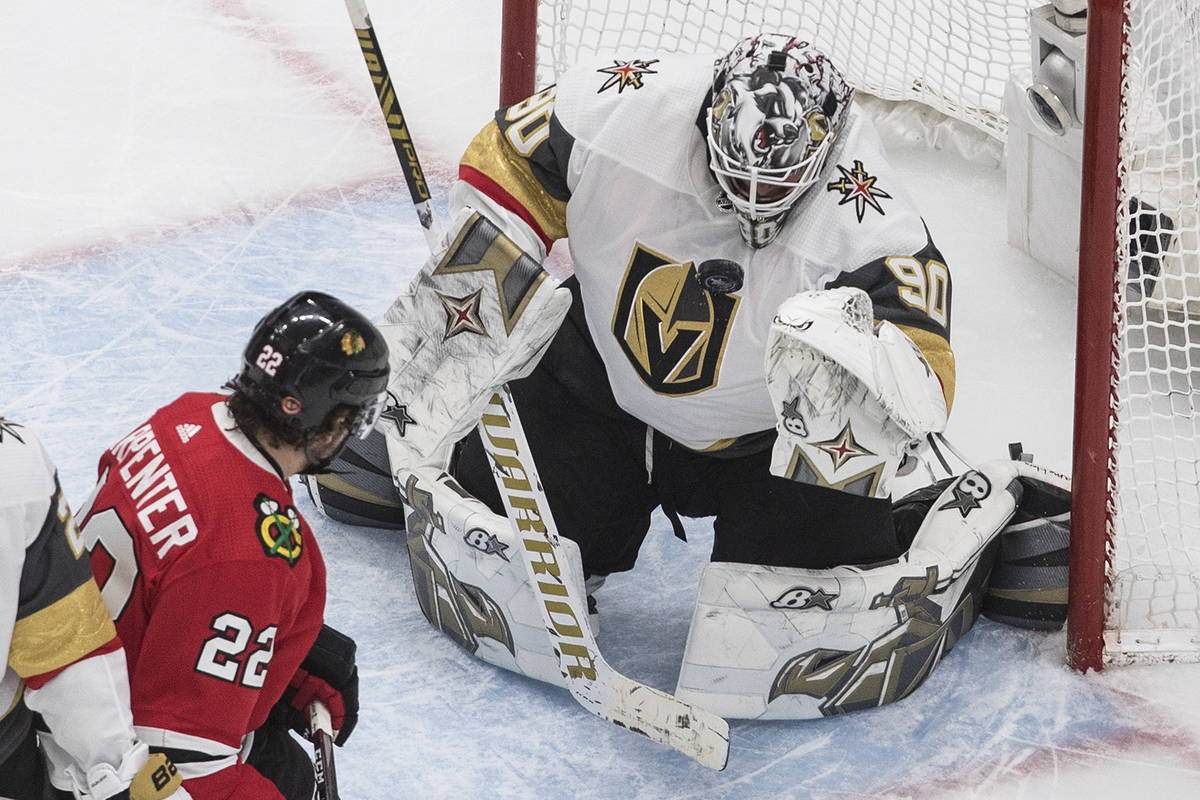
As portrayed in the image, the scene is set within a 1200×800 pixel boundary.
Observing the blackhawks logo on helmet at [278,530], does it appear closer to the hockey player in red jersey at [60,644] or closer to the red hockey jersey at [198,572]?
the red hockey jersey at [198,572]

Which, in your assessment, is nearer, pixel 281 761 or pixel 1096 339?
pixel 281 761

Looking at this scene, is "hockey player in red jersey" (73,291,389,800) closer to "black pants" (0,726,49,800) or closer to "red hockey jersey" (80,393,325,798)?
"red hockey jersey" (80,393,325,798)

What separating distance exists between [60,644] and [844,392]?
1.10 metres

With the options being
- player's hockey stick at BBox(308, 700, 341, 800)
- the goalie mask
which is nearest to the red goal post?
the goalie mask

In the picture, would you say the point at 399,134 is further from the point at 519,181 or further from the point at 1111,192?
the point at 1111,192

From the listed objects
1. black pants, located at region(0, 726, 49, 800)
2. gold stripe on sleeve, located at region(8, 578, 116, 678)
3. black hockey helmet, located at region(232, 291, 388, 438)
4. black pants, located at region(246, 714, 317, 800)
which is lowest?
black pants, located at region(246, 714, 317, 800)

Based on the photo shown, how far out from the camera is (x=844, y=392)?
220 centimetres

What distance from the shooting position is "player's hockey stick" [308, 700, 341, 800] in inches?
76.7

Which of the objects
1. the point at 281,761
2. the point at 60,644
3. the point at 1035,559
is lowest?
the point at 1035,559

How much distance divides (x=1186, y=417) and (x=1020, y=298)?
2.17 ft

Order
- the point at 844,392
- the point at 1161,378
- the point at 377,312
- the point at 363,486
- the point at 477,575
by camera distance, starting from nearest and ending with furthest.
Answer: the point at 844,392 < the point at 477,575 < the point at 363,486 < the point at 1161,378 < the point at 377,312

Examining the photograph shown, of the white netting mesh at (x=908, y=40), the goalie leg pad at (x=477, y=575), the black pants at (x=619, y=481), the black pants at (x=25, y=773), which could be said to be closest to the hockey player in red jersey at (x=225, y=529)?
the black pants at (x=25, y=773)

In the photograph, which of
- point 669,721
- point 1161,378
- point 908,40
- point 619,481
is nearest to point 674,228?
point 619,481

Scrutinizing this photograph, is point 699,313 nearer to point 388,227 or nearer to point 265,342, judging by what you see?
point 265,342
